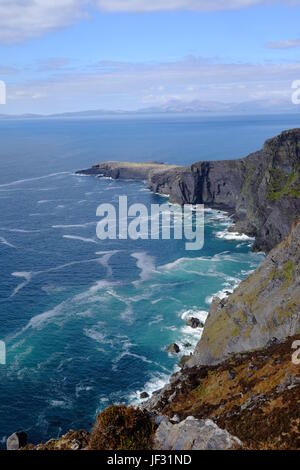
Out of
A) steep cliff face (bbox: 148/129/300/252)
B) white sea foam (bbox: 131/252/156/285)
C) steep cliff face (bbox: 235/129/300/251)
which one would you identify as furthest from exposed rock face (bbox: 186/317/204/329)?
steep cliff face (bbox: 148/129/300/252)

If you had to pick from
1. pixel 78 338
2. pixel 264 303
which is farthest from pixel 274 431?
pixel 78 338

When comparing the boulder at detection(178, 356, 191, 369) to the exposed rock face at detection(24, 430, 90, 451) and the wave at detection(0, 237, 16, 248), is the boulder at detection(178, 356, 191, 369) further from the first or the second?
the wave at detection(0, 237, 16, 248)

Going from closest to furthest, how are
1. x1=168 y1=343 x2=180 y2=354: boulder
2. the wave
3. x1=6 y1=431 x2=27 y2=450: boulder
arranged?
x1=6 y1=431 x2=27 y2=450: boulder, x1=168 y1=343 x2=180 y2=354: boulder, the wave

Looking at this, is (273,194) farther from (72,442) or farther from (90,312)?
(72,442)

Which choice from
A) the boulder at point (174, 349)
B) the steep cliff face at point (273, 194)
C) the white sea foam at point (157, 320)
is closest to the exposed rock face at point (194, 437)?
the boulder at point (174, 349)

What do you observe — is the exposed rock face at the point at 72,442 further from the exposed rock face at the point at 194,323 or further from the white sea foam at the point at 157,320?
the white sea foam at the point at 157,320

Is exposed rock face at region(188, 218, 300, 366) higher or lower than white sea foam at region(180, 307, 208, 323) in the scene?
higher
